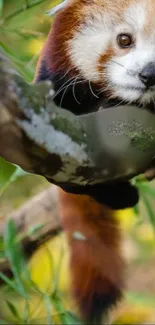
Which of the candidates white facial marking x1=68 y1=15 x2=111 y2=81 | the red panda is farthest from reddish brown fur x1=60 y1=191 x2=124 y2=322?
white facial marking x1=68 y1=15 x2=111 y2=81

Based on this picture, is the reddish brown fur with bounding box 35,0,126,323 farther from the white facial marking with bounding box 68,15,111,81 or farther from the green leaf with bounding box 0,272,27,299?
the green leaf with bounding box 0,272,27,299

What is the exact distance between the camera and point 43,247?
3.12ft

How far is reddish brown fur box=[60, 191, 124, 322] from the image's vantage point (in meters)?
0.97

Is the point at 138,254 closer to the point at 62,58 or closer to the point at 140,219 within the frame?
the point at 140,219

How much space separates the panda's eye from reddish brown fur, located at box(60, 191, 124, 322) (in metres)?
0.29

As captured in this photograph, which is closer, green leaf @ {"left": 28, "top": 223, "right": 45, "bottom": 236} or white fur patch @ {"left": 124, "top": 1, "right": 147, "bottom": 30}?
white fur patch @ {"left": 124, "top": 1, "right": 147, "bottom": 30}

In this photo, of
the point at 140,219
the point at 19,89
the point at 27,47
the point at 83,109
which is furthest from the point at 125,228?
the point at 19,89

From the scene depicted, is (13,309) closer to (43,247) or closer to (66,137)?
(43,247)

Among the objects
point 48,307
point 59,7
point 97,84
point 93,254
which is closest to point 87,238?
point 93,254

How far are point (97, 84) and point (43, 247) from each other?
29cm

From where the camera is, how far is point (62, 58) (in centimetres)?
92

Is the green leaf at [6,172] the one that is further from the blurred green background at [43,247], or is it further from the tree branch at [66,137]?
the tree branch at [66,137]

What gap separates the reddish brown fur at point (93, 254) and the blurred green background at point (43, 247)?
0.8 inches

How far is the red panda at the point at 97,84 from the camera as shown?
0.83 m
